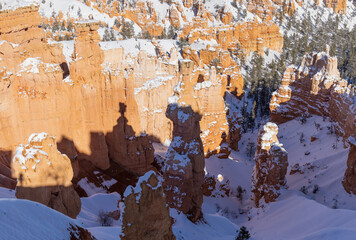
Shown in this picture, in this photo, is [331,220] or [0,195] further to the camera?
[331,220]

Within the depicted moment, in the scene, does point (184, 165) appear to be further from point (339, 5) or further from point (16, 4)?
point (339, 5)

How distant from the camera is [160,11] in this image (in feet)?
289

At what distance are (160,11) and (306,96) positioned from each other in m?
63.4

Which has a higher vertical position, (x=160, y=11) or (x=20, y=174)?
(x=160, y=11)

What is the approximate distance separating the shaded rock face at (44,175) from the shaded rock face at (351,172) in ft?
43.1

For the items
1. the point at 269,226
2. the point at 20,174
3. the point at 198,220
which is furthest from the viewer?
the point at 269,226

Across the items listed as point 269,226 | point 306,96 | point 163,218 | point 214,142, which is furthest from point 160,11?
point 163,218

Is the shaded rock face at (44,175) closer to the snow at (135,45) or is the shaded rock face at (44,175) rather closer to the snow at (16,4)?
the snow at (16,4)

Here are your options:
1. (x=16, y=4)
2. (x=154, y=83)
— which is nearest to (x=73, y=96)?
(x=16, y=4)

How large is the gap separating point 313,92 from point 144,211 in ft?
94.4

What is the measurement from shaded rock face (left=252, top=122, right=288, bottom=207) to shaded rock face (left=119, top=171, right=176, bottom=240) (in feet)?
36.0

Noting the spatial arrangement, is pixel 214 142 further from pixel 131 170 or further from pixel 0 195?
pixel 0 195

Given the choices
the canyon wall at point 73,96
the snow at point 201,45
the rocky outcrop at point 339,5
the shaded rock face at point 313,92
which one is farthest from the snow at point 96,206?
the rocky outcrop at point 339,5

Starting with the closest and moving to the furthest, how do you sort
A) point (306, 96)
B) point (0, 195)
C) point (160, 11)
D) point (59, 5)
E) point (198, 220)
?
point (0, 195), point (198, 220), point (306, 96), point (59, 5), point (160, 11)
